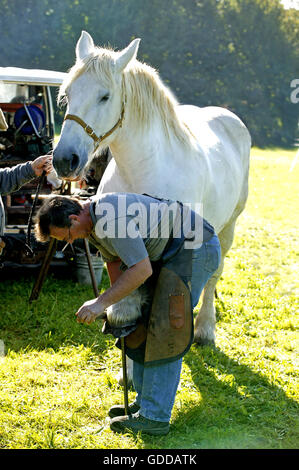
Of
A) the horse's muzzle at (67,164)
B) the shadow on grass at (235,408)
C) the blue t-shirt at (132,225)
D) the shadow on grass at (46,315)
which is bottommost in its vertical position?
the shadow on grass at (46,315)

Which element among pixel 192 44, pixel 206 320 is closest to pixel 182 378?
pixel 206 320

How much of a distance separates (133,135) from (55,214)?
3.17 feet

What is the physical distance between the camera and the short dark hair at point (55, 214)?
2586 mm

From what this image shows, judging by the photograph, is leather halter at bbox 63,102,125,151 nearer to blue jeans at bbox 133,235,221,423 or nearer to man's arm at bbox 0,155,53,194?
man's arm at bbox 0,155,53,194

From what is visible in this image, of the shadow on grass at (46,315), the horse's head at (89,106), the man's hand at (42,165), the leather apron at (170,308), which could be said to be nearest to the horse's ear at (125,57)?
the horse's head at (89,106)

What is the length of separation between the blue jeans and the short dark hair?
75cm

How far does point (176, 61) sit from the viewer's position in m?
35.7

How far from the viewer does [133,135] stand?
3.32 m

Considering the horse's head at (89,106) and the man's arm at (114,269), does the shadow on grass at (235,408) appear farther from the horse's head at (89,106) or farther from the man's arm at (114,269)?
the horse's head at (89,106)

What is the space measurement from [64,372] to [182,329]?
133 cm

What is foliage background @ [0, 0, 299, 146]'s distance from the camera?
34625mm

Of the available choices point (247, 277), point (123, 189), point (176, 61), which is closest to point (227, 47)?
point (176, 61)

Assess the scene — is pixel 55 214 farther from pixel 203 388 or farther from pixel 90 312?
pixel 203 388
